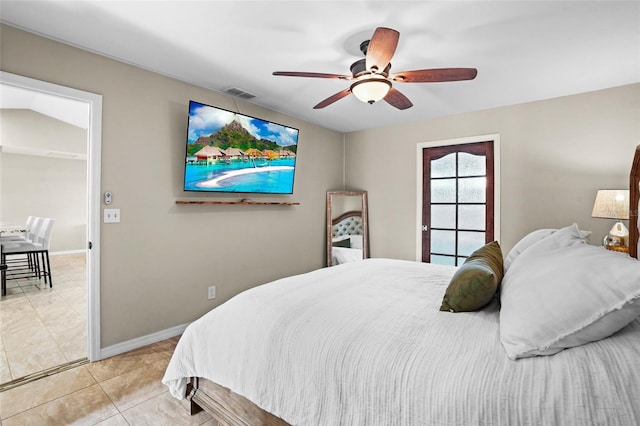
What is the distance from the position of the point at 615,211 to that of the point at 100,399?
3983 millimetres

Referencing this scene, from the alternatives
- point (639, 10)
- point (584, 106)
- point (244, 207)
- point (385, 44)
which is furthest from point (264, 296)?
point (584, 106)

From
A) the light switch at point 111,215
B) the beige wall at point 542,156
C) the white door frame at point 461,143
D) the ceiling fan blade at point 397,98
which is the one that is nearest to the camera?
the ceiling fan blade at point 397,98

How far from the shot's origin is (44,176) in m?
6.90

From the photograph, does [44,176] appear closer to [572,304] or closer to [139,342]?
[139,342]

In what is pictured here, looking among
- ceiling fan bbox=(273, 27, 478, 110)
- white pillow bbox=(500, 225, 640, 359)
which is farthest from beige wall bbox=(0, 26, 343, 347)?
white pillow bbox=(500, 225, 640, 359)

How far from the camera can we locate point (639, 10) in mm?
1826

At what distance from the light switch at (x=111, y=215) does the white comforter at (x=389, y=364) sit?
4.33 ft

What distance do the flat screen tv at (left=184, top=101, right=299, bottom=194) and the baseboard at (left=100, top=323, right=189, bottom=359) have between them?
130cm

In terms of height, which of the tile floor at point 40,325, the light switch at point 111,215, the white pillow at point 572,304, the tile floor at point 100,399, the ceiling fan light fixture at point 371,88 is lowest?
the tile floor at point 100,399

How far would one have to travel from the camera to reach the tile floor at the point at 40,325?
2.37 metres

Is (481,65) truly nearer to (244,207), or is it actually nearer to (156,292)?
(244,207)

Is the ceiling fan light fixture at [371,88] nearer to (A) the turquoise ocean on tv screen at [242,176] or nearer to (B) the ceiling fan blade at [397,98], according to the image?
(B) the ceiling fan blade at [397,98]

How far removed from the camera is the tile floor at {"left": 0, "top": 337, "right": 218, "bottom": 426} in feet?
5.70

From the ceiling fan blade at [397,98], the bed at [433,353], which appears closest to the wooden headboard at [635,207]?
the bed at [433,353]
